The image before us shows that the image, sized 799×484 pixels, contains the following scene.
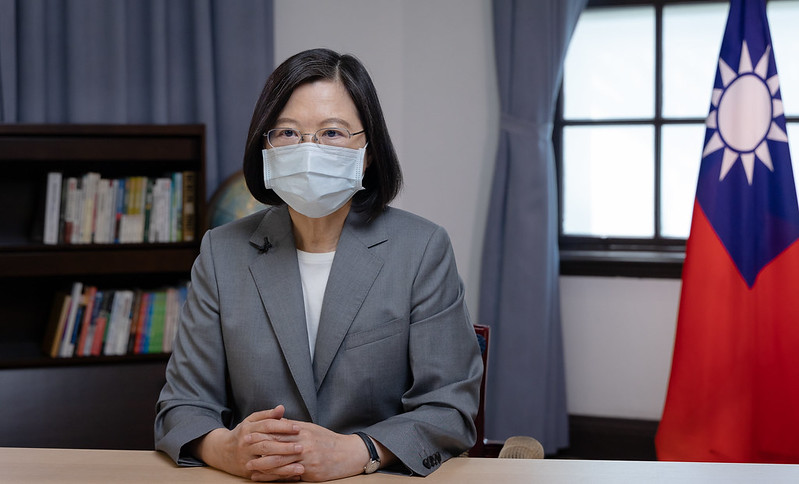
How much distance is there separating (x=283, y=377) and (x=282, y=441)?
262 mm

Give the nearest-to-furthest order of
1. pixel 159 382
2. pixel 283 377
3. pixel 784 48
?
pixel 283 377
pixel 159 382
pixel 784 48

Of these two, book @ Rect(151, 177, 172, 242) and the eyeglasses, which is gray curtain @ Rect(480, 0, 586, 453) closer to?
book @ Rect(151, 177, 172, 242)

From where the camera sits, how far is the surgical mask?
1.54 meters

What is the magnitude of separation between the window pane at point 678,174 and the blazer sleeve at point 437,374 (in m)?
2.12

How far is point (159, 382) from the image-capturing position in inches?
73.0

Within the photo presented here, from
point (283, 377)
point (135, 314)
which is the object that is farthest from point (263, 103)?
point (135, 314)

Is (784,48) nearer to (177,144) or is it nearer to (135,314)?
(177,144)

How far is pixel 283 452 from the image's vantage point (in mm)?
1213

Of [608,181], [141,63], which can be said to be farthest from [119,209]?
[608,181]

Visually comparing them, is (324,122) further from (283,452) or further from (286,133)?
(283,452)

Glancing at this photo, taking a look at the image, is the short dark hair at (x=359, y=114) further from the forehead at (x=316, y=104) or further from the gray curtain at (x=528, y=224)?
the gray curtain at (x=528, y=224)

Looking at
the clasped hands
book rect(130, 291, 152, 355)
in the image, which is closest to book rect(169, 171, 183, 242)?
book rect(130, 291, 152, 355)

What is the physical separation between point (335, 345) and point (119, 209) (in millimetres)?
1803

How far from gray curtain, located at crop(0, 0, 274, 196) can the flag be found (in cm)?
195
